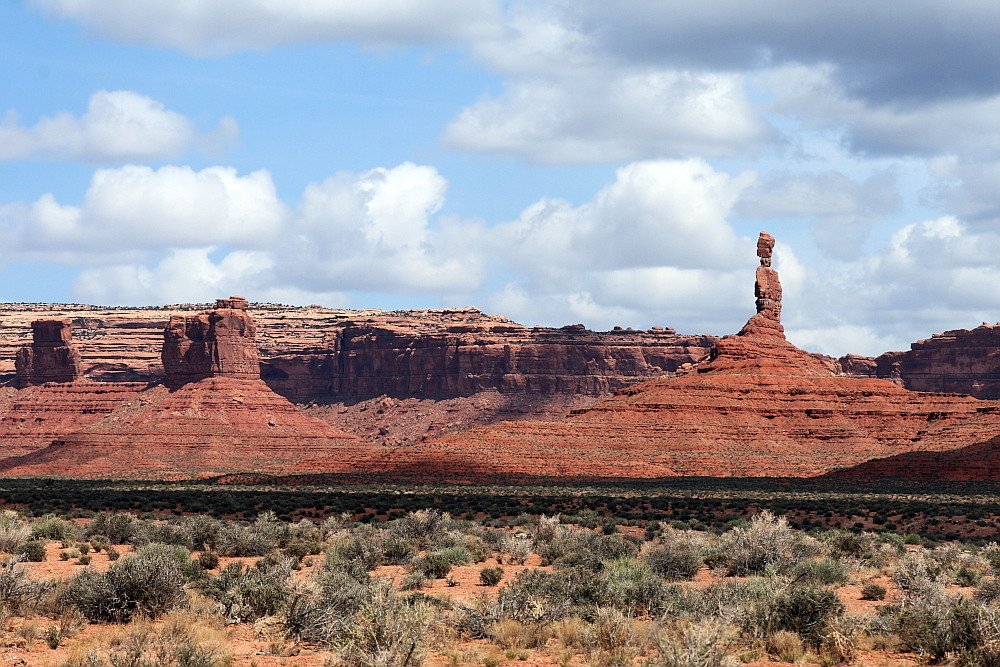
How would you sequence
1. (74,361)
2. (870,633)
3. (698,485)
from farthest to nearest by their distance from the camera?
1. (74,361)
2. (698,485)
3. (870,633)

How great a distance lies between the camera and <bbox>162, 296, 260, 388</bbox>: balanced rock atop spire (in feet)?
444

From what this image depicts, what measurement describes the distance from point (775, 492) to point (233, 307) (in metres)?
96.2

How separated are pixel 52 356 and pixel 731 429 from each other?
8122 centimetres

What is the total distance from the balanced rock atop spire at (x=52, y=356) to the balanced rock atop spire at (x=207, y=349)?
50.7 ft

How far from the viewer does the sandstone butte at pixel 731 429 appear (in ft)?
290

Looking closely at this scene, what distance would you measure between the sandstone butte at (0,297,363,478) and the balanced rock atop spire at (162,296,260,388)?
99 millimetres

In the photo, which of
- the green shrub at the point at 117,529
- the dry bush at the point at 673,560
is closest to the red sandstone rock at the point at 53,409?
the green shrub at the point at 117,529

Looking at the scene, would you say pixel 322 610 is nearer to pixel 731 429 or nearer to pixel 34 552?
pixel 34 552

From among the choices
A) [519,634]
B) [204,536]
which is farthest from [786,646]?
[204,536]

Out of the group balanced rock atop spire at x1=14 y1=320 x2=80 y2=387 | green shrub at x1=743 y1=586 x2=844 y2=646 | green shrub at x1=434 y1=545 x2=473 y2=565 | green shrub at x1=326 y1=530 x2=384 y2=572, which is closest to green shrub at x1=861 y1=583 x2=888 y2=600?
green shrub at x1=743 y1=586 x2=844 y2=646

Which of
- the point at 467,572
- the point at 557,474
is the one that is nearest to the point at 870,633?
the point at 467,572

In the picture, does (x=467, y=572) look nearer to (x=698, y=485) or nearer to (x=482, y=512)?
(x=482, y=512)

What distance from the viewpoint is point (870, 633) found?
2109 cm

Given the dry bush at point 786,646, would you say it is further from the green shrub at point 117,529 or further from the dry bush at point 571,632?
the green shrub at point 117,529
